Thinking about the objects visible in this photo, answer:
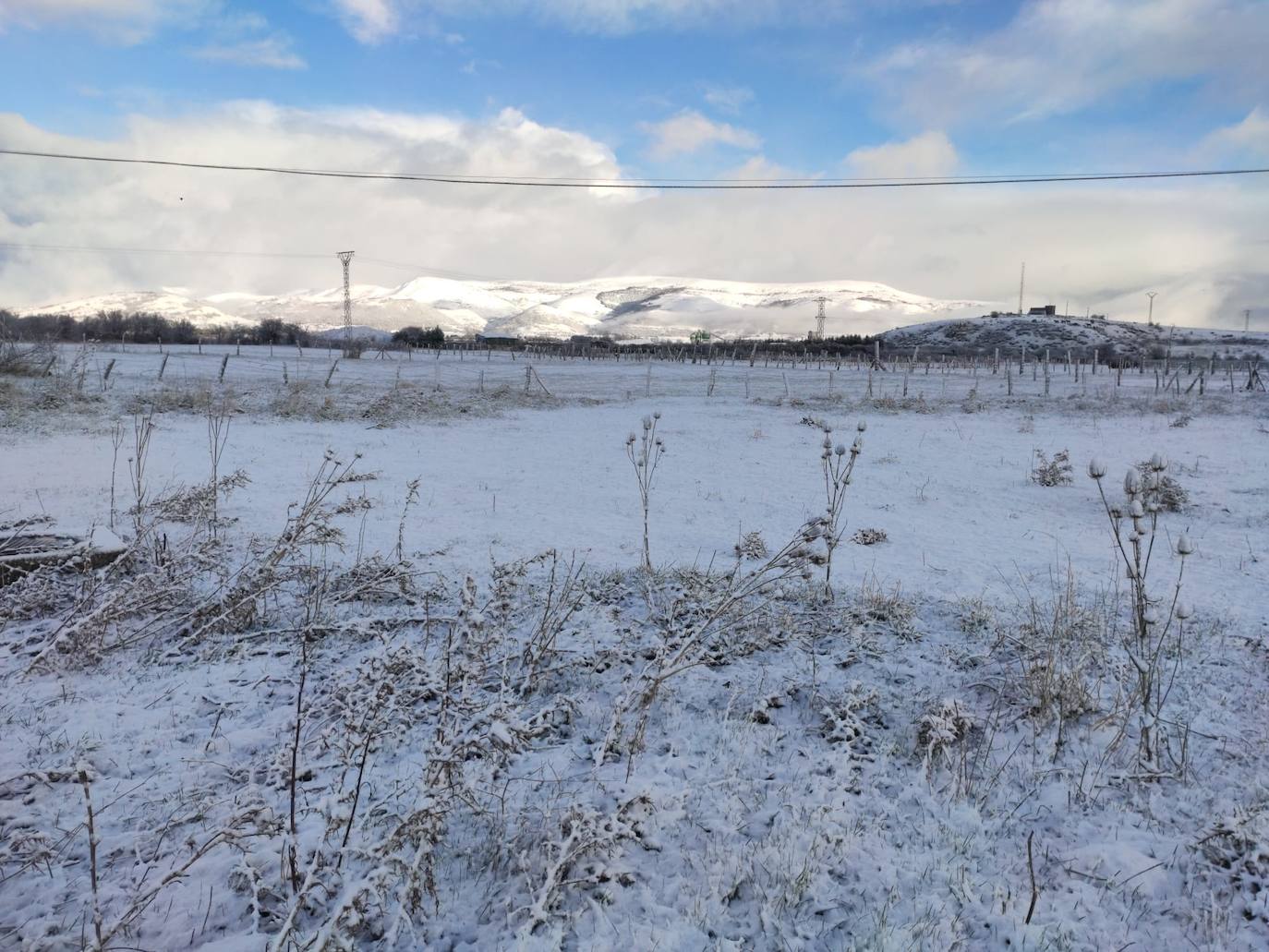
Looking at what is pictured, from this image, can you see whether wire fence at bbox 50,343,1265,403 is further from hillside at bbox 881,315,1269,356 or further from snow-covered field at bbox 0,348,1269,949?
hillside at bbox 881,315,1269,356

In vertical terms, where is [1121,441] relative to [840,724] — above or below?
above

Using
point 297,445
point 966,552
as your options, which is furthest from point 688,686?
point 297,445

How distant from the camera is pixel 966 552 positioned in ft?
22.2

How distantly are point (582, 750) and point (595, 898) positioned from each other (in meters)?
0.89

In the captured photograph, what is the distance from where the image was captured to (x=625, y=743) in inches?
127

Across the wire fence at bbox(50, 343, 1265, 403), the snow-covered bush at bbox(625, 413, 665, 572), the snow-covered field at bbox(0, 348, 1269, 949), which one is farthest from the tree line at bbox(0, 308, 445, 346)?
the snow-covered field at bbox(0, 348, 1269, 949)

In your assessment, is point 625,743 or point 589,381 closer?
point 625,743

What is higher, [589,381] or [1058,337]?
[1058,337]

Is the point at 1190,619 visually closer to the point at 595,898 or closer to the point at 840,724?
the point at 840,724

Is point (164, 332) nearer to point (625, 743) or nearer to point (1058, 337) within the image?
point (625, 743)

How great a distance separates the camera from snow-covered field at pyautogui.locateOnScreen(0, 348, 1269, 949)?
2.23 meters

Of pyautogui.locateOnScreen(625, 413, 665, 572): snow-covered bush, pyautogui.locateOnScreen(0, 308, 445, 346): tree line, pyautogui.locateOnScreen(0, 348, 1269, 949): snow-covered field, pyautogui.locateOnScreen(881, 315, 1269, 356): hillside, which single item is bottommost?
pyautogui.locateOnScreen(0, 348, 1269, 949): snow-covered field

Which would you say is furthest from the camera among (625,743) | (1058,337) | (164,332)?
(1058,337)

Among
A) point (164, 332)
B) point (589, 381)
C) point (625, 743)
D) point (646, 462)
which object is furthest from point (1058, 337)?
point (164, 332)
